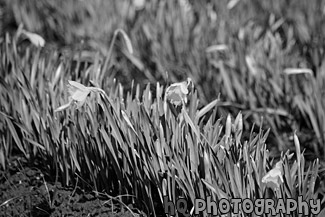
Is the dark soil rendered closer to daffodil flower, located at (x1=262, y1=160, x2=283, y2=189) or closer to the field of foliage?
the field of foliage

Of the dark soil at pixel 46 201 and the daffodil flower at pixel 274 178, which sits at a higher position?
the daffodil flower at pixel 274 178

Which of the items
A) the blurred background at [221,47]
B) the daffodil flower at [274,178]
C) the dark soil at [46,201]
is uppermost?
the blurred background at [221,47]

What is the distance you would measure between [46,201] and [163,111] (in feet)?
2.09

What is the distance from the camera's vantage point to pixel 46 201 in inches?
91.5

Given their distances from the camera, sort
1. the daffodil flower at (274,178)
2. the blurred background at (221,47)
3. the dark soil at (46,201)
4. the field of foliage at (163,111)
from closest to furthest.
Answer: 1. the daffodil flower at (274,178)
2. the field of foliage at (163,111)
3. the dark soil at (46,201)
4. the blurred background at (221,47)

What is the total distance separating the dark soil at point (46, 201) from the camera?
7.38 ft

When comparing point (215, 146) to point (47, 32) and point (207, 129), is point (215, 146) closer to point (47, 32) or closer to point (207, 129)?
point (207, 129)

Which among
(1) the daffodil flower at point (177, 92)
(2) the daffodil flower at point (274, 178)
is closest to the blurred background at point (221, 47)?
(1) the daffodil flower at point (177, 92)

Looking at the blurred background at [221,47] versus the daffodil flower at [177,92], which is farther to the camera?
the blurred background at [221,47]

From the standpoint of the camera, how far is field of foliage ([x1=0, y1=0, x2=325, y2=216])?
2059 millimetres

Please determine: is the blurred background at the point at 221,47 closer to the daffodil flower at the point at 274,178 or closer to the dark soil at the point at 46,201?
the dark soil at the point at 46,201

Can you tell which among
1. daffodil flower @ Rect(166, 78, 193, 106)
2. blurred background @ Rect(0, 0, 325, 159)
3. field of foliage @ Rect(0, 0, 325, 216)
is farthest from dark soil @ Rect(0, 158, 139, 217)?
blurred background @ Rect(0, 0, 325, 159)

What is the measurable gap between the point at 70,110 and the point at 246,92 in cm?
117

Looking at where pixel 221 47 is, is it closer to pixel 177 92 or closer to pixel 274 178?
pixel 177 92
